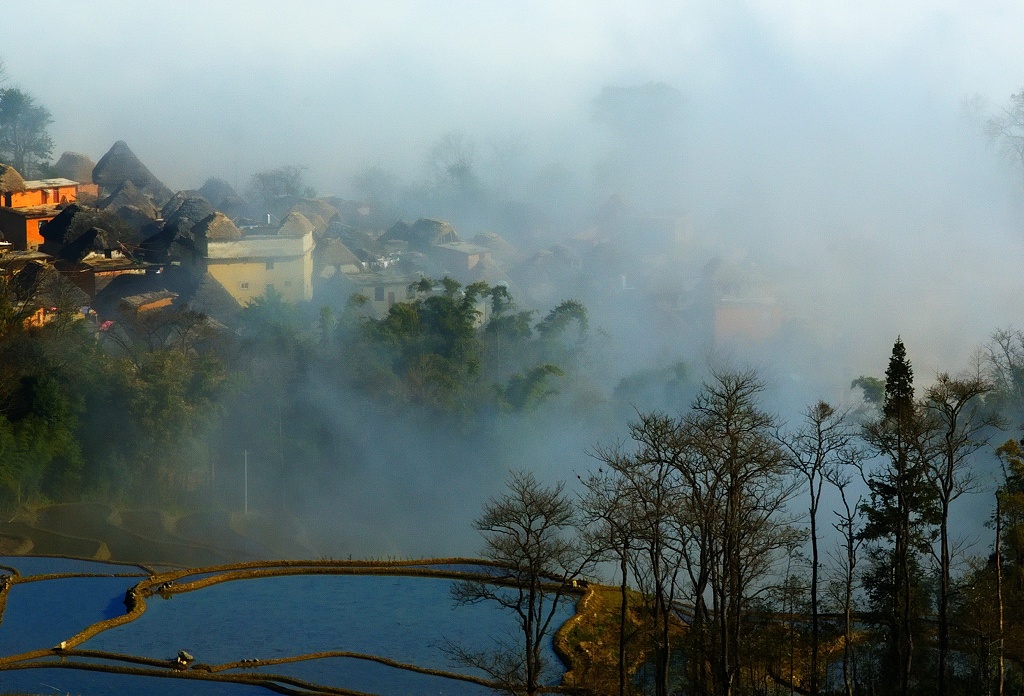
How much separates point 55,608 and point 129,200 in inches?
1547

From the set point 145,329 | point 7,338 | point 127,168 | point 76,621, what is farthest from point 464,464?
point 127,168

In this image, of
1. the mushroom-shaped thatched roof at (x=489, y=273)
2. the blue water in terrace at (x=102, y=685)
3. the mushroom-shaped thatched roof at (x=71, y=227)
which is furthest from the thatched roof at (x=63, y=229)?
the blue water in terrace at (x=102, y=685)

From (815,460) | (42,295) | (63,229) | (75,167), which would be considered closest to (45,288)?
(42,295)

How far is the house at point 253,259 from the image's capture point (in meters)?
39.8

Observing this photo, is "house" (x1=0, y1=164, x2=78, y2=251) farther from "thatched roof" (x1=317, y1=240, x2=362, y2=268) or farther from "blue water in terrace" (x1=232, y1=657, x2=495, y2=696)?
"blue water in terrace" (x1=232, y1=657, x2=495, y2=696)

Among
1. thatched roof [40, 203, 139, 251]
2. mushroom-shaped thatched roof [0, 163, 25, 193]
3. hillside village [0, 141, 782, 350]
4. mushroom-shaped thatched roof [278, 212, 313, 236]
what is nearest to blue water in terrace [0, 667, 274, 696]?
hillside village [0, 141, 782, 350]

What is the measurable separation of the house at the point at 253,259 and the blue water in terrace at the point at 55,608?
63.5 feet

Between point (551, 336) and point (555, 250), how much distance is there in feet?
54.5

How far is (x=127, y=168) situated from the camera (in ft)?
205

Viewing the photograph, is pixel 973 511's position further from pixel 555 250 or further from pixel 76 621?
pixel 555 250

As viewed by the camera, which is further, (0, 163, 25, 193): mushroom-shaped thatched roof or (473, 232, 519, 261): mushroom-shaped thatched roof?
(473, 232, 519, 261): mushroom-shaped thatched roof

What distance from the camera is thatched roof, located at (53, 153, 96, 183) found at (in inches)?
2458

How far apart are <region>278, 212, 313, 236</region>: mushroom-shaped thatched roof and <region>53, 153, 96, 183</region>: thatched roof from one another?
2284cm

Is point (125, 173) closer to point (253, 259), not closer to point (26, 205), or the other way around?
point (26, 205)
